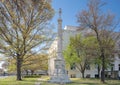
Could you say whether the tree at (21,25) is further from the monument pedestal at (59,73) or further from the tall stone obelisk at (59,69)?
the monument pedestal at (59,73)

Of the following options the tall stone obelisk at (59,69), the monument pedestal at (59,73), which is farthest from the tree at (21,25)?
the monument pedestal at (59,73)

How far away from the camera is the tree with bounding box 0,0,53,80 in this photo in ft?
85.4

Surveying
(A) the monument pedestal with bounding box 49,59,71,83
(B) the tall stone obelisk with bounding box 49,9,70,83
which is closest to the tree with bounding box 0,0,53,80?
(B) the tall stone obelisk with bounding box 49,9,70,83

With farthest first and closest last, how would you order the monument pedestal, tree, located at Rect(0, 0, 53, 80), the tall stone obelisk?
the tall stone obelisk
the monument pedestal
tree, located at Rect(0, 0, 53, 80)

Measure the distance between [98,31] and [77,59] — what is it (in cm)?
1592

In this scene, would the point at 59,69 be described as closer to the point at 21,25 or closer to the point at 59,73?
the point at 59,73

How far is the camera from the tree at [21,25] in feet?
85.4

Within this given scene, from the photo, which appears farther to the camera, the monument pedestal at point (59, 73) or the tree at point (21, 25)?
the monument pedestal at point (59, 73)

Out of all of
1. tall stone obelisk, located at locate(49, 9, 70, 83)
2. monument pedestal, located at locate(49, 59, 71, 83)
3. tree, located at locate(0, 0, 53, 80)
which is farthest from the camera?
tall stone obelisk, located at locate(49, 9, 70, 83)

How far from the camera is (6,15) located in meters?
26.2

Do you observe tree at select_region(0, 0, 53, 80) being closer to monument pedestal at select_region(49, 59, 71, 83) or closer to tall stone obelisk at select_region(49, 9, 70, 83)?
tall stone obelisk at select_region(49, 9, 70, 83)

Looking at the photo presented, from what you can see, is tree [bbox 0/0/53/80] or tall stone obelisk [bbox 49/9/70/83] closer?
tree [bbox 0/0/53/80]

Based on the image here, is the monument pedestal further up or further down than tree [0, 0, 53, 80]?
further down

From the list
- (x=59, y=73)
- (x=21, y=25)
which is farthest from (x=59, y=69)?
(x=21, y=25)
